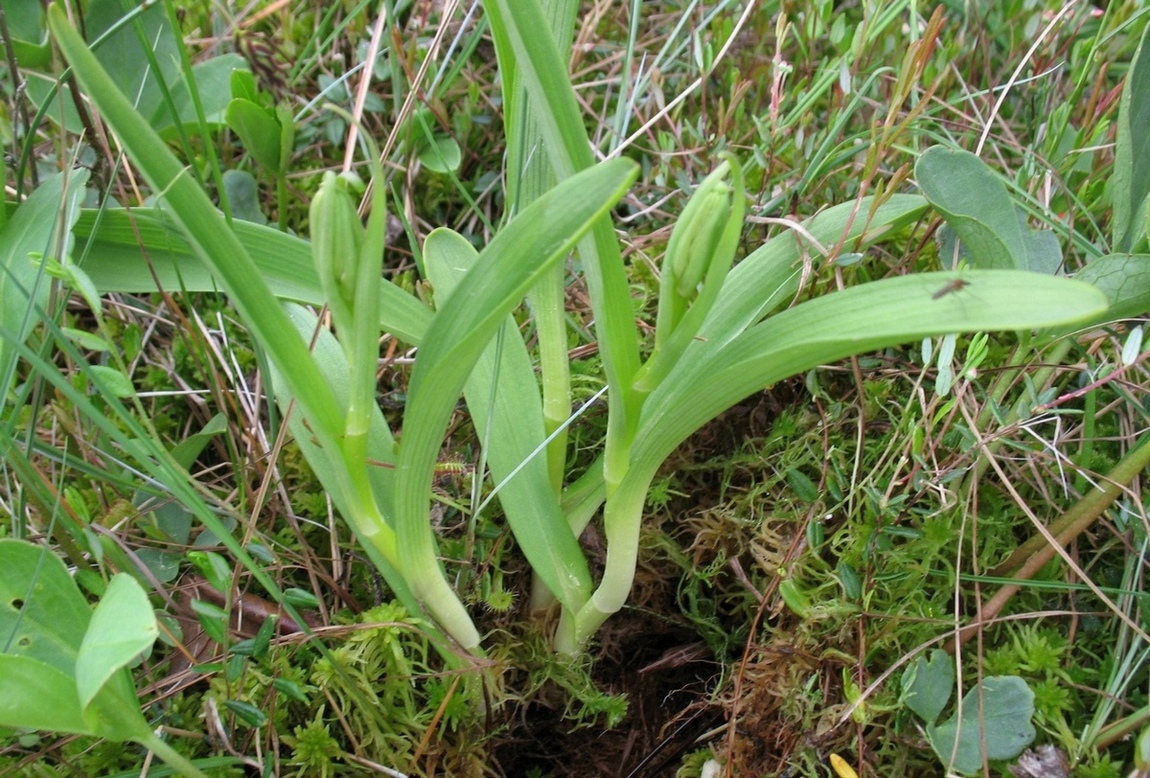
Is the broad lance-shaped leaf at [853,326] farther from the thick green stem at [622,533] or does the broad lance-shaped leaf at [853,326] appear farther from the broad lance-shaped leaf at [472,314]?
the broad lance-shaped leaf at [472,314]

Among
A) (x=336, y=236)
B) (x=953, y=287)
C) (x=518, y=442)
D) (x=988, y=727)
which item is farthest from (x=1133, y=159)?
(x=336, y=236)

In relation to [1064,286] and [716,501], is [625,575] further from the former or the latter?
[1064,286]

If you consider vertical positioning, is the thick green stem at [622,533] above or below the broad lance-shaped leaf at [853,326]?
below

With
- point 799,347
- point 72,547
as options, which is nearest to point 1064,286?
Result: point 799,347

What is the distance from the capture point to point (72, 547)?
970mm

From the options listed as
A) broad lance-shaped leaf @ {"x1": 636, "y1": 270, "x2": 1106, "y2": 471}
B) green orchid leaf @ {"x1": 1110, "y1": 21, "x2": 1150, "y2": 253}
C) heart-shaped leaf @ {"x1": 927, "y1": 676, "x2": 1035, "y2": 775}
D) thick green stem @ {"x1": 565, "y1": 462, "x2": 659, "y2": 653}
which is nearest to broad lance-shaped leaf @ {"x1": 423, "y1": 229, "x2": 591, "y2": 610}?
thick green stem @ {"x1": 565, "y1": 462, "x2": 659, "y2": 653}

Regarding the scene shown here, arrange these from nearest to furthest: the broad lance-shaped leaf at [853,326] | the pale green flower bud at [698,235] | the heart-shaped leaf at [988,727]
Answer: the broad lance-shaped leaf at [853,326] < the pale green flower bud at [698,235] < the heart-shaped leaf at [988,727]

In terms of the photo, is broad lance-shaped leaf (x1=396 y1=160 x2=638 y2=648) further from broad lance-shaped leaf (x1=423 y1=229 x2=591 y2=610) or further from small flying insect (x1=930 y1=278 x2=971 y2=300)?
small flying insect (x1=930 y1=278 x2=971 y2=300)

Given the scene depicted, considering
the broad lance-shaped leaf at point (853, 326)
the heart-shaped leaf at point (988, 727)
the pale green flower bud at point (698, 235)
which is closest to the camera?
the broad lance-shaped leaf at point (853, 326)

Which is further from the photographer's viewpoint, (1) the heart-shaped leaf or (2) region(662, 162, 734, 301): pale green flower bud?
(1) the heart-shaped leaf

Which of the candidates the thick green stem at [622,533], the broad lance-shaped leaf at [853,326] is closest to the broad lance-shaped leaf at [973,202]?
the broad lance-shaped leaf at [853,326]

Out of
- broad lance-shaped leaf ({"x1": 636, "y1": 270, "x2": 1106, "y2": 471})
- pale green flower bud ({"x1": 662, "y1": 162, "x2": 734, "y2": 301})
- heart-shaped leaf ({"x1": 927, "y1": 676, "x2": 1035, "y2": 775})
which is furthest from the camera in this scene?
heart-shaped leaf ({"x1": 927, "y1": 676, "x2": 1035, "y2": 775})

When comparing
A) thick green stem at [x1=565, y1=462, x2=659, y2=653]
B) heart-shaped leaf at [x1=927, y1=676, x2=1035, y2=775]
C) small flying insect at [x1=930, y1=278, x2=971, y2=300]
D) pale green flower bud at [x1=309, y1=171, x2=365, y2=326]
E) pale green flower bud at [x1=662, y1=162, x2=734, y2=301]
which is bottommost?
heart-shaped leaf at [x1=927, y1=676, x2=1035, y2=775]

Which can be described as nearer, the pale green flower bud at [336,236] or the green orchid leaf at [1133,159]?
the pale green flower bud at [336,236]
